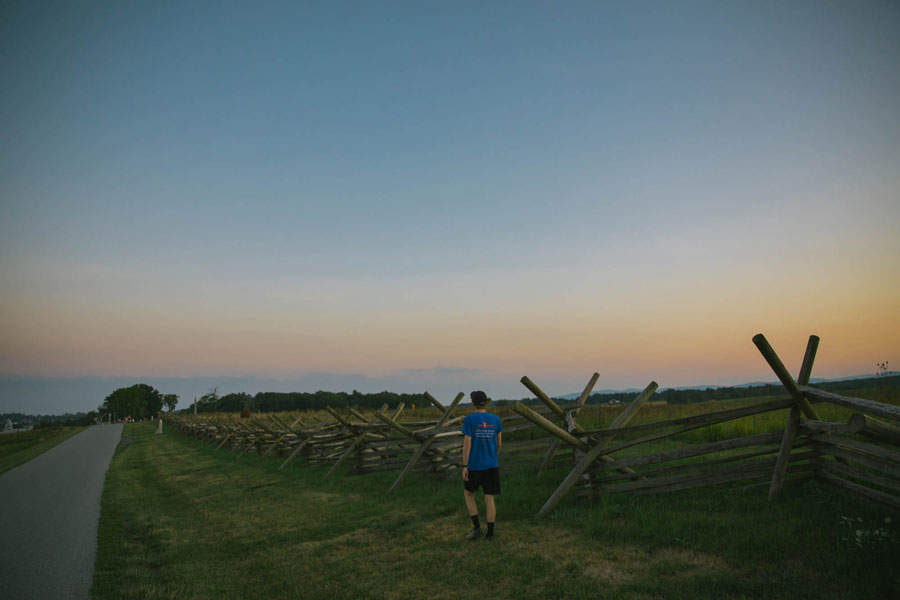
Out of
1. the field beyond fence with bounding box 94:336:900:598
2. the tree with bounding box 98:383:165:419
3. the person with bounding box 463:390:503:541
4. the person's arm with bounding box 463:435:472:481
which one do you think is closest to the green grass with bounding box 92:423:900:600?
the field beyond fence with bounding box 94:336:900:598

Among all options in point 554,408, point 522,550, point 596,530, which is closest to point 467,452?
point 522,550

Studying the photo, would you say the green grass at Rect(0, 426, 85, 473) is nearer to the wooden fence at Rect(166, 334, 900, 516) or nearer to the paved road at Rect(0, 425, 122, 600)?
the paved road at Rect(0, 425, 122, 600)

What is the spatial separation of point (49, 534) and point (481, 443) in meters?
7.37

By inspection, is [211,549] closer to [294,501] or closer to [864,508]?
[294,501]

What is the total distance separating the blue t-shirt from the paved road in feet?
15.0

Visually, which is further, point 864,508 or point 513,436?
point 513,436

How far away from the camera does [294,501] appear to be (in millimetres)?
10297

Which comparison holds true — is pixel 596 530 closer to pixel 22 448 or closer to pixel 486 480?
pixel 486 480

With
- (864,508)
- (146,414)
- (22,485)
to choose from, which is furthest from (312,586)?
(146,414)

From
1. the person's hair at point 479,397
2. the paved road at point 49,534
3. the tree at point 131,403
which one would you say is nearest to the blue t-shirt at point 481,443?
the person's hair at point 479,397

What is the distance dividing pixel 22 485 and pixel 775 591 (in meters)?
18.6

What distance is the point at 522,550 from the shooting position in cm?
595

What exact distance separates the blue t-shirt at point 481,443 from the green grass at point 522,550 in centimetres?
95

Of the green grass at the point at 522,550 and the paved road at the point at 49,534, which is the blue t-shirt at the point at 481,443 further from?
the paved road at the point at 49,534
